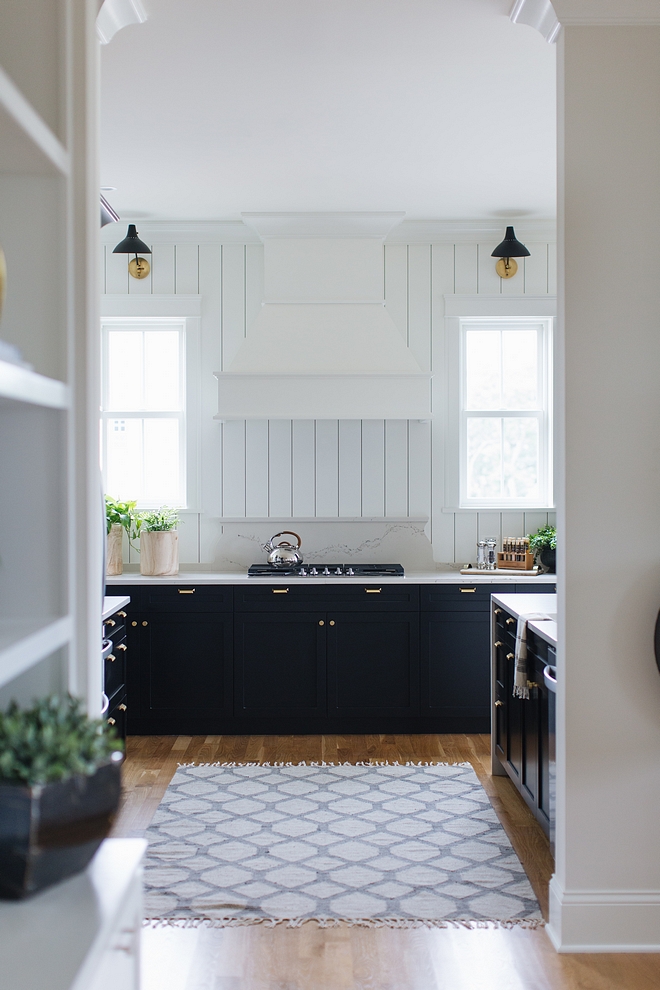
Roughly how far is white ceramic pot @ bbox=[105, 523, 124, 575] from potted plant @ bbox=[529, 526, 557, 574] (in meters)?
2.47

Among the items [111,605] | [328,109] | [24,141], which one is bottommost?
[111,605]

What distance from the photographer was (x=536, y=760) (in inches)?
120

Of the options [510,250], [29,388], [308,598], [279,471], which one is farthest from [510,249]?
[29,388]

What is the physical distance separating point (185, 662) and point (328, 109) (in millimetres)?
2902

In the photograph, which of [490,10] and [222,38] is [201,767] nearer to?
[222,38]

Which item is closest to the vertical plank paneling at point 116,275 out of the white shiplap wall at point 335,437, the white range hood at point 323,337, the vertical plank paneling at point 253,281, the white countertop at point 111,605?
the white shiplap wall at point 335,437

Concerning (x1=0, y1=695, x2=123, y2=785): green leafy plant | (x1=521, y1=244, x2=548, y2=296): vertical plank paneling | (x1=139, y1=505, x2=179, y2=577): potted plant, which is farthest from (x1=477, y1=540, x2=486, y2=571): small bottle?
(x1=0, y1=695, x2=123, y2=785): green leafy plant

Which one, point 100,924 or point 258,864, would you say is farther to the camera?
point 258,864

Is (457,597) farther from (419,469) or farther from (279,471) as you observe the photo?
(279,471)

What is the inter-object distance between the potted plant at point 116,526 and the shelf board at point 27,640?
10.7 ft

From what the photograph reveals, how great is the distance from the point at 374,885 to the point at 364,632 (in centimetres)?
182

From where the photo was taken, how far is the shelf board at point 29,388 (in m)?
1.20

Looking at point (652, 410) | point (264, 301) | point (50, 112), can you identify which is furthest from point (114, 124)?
point (652, 410)

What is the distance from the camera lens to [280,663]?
4559mm
